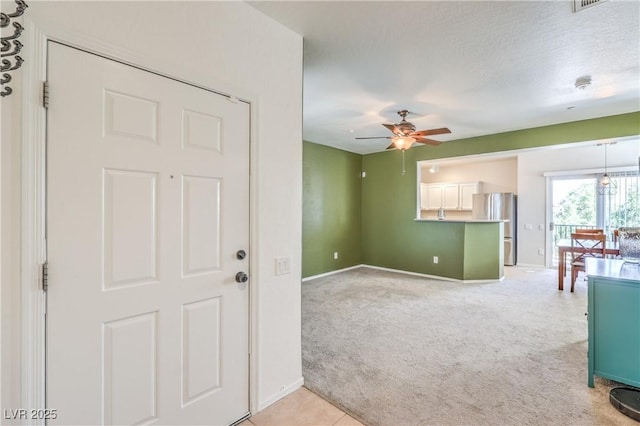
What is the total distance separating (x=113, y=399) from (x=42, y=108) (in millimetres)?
1281

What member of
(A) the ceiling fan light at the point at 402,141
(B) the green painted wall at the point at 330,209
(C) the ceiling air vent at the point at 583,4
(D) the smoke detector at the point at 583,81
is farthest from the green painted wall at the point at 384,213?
(C) the ceiling air vent at the point at 583,4

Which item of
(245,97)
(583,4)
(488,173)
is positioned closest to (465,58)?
(583,4)

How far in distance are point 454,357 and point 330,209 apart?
12.0 ft

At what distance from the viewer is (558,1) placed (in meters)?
1.81

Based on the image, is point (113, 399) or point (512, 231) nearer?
point (113, 399)

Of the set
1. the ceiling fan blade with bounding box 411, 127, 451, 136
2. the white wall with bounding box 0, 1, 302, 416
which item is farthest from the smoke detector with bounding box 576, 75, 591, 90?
the white wall with bounding box 0, 1, 302, 416

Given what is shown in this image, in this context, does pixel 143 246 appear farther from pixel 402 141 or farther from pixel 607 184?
pixel 607 184

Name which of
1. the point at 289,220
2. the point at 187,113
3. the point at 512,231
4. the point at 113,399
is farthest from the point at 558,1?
the point at 512,231

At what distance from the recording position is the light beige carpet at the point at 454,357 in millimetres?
1892

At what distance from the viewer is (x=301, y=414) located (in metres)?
1.86

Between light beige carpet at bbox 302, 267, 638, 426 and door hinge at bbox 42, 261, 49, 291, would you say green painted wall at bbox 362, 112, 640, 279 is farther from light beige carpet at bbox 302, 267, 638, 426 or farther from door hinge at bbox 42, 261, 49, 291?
door hinge at bbox 42, 261, 49, 291

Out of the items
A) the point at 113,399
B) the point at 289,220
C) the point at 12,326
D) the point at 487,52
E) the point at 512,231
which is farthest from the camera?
the point at 512,231

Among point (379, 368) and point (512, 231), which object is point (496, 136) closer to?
point (512, 231)

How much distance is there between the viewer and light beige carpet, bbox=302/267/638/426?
74.5 inches
